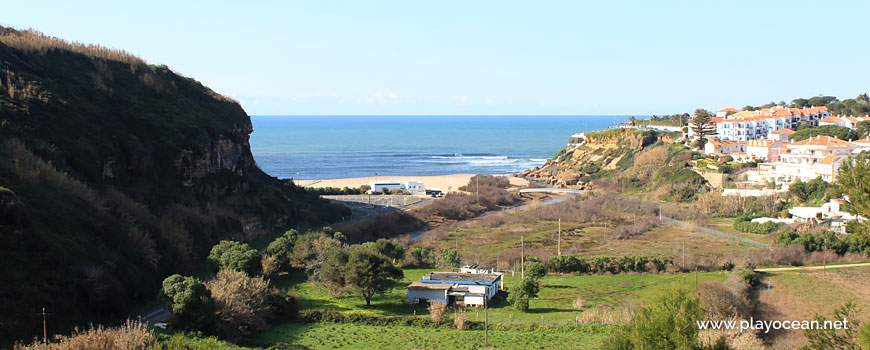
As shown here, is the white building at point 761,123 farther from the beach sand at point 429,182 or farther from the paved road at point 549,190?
the beach sand at point 429,182

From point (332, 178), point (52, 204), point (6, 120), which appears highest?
point (6, 120)

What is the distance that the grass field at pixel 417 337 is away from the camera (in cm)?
2252

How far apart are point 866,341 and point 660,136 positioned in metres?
84.6

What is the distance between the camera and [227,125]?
5162 centimetres

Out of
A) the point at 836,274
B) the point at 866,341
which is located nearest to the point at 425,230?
the point at 836,274

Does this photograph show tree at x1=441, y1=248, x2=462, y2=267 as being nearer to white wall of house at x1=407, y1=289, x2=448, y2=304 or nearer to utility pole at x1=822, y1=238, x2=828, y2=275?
white wall of house at x1=407, y1=289, x2=448, y2=304

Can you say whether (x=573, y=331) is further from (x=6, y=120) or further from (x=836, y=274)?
(x=6, y=120)

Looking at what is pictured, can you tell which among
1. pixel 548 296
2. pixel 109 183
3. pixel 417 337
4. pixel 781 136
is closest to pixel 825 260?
pixel 548 296

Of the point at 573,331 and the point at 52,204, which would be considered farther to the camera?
the point at 52,204

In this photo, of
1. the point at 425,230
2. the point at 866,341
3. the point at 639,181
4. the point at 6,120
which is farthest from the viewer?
the point at 639,181

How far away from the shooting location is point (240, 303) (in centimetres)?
2358

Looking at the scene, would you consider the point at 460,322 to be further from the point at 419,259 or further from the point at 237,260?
the point at 419,259

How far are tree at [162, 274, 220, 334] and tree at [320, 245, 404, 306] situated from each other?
6.62 metres

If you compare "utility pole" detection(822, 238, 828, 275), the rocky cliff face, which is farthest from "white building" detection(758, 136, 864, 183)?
the rocky cliff face
